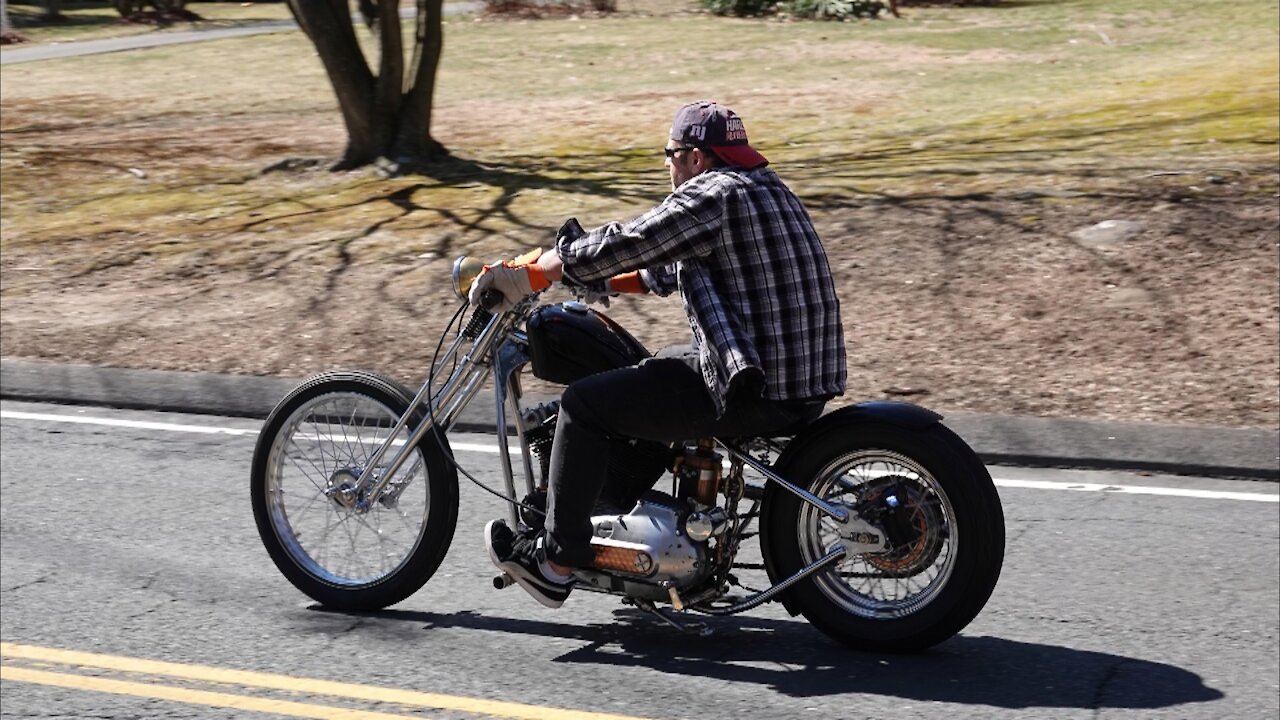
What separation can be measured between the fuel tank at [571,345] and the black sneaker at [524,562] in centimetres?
51

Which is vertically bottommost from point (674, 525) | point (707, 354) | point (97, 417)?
point (97, 417)

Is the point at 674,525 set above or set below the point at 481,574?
above

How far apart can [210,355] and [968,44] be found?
14143 mm

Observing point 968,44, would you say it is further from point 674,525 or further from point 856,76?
point 674,525

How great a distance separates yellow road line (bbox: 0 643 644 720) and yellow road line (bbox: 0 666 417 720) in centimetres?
9

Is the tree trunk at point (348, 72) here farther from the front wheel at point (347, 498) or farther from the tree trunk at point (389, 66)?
the front wheel at point (347, 498)

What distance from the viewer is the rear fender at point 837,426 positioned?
5.16 metres

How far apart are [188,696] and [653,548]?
56.2 inches

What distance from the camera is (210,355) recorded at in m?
9.62

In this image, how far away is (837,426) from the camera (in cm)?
524

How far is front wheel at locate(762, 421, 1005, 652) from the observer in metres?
5.14

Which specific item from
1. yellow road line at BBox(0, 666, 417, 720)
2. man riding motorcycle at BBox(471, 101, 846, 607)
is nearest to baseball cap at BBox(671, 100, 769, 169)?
man riding motorcycle at BBox(471, 101, 846, 607)

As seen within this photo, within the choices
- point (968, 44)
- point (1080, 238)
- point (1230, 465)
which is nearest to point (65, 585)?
point (1230, 465)

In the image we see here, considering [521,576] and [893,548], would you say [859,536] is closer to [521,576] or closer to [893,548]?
[893,548]
